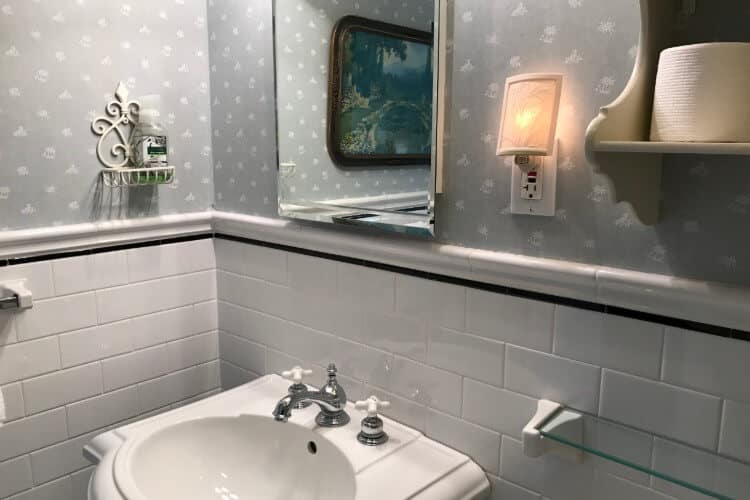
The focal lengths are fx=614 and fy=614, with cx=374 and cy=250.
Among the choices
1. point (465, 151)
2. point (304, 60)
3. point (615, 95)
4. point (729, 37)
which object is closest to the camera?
point (729, 37)

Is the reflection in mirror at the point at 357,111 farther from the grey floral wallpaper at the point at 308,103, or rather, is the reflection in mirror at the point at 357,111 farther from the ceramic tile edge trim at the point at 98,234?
the ceramic tile edge trim at the point at 98,234

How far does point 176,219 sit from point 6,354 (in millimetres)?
513

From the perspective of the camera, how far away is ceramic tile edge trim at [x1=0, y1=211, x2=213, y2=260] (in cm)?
138

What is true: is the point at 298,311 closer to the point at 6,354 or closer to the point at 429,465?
the point at 429,465

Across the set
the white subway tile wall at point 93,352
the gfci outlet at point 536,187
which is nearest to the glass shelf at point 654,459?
the gfci outlet at point 536,187

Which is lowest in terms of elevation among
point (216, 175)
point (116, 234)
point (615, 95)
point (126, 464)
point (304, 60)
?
point (126, 464)

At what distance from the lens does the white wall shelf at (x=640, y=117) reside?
2.58 feet

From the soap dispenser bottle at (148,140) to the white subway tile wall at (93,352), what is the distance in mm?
228

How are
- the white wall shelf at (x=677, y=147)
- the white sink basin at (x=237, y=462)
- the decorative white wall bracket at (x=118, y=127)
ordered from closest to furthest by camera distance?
the white wall shelf at (x=677, y=147) < the white sink basin at (x=237, y=462) < the decorative white wall bracket at (x=118, y=127)

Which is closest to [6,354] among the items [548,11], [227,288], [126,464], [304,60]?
[126,464]

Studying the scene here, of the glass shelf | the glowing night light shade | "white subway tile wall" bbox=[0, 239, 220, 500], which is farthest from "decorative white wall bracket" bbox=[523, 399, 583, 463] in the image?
"white subway tile wall" bbox=[0, 239, 220, 500]

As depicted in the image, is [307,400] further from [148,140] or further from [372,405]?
[148,140]

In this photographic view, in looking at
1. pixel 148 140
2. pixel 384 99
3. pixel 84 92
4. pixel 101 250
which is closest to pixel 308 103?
pixel 384 99

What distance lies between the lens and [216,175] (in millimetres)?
1729
